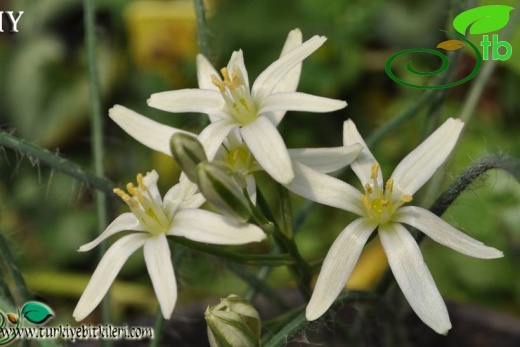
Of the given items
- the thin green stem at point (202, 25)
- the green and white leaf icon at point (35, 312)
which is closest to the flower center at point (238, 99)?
the thin green stem at point (202, 25)

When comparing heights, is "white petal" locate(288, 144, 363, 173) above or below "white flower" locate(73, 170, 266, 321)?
above

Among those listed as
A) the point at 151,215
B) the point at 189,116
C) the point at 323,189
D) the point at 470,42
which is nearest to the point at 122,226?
the point at 151,215

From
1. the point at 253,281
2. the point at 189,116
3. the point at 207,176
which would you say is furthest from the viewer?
the point at 189,116

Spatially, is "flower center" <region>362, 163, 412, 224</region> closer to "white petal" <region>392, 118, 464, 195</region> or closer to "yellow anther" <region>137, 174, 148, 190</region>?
"white petal" <region>392, 118, 464, 195</region>

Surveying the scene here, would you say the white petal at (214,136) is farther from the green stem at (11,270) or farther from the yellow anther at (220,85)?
the green stem at (11,270)

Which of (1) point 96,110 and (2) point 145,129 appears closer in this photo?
(2) point 145,129

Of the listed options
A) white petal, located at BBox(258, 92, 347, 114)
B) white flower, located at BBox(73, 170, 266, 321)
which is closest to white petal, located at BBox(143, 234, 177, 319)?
white flower, located at BBox(73, 170, 266, 321)

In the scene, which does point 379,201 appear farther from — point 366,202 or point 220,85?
point 220,85

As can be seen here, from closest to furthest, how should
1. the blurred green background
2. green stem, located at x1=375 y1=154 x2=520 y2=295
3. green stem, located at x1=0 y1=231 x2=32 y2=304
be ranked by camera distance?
green stem, located at x1=375 y1=154 x2=520 y2=295, green stem, located at x1=0 y1=231 x2=32 y2=304, the blurred green background
